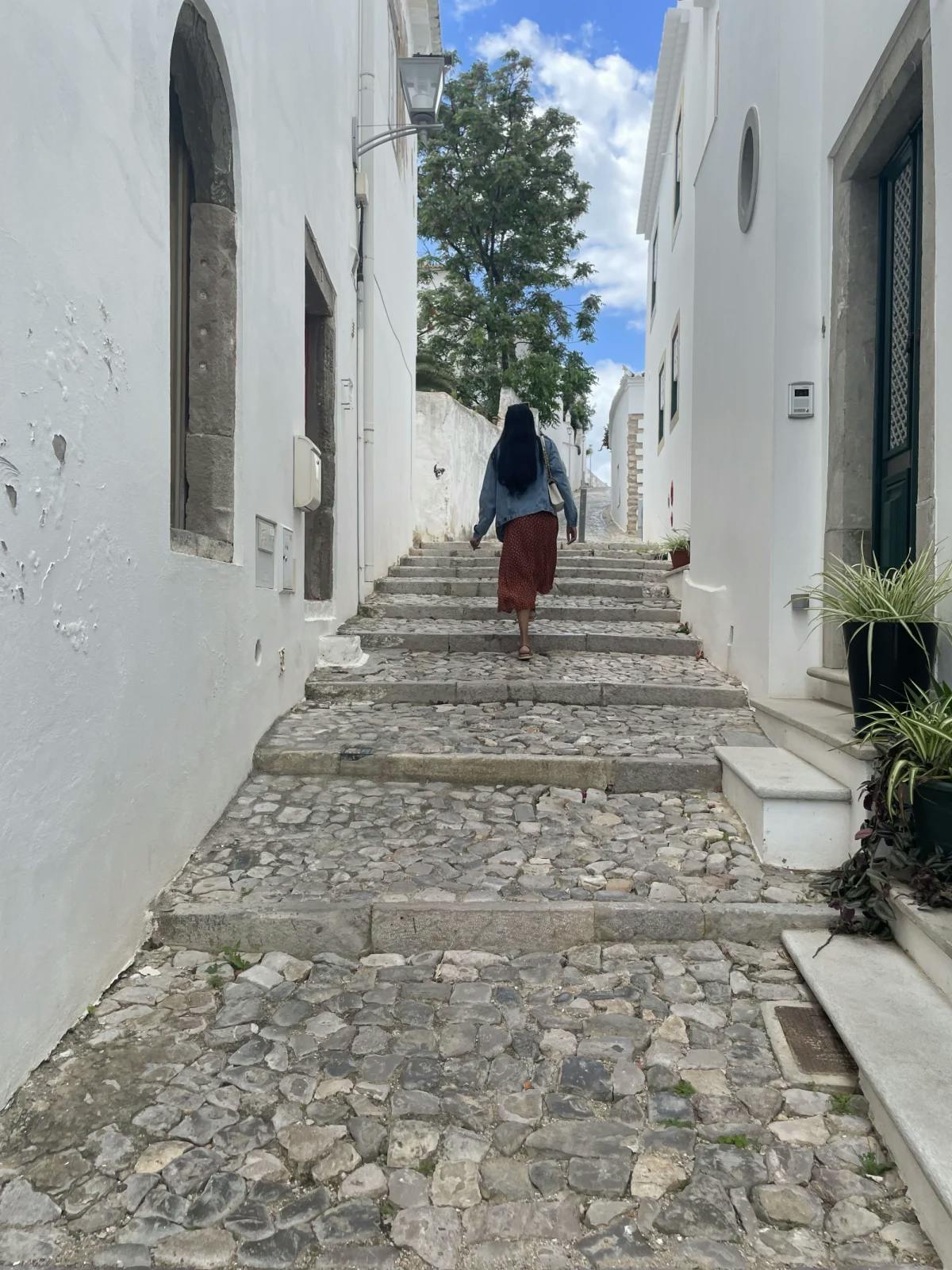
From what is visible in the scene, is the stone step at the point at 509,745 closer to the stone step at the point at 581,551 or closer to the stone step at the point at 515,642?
the stone step at the point at 515,642

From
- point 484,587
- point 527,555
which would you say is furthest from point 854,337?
point 484,587

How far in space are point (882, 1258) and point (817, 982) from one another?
858mm

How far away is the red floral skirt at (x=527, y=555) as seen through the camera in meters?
5.91

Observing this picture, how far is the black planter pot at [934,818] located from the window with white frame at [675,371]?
28.1ft

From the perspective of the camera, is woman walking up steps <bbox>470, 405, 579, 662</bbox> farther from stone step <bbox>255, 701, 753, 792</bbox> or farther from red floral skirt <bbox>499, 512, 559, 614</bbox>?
stone step <bbox>255, 701, 753, 792</bbox>

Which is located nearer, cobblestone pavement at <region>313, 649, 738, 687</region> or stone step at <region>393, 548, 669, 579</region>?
cobblestone pavement at <region>313, 649, 738, 687</region>

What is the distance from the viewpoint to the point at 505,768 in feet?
13.0

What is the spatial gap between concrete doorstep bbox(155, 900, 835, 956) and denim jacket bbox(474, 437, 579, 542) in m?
3.46

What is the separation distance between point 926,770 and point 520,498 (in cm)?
375

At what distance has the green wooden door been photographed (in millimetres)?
3822

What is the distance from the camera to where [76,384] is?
2.19 meters

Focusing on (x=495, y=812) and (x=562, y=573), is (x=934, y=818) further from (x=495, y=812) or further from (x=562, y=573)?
(x=562, y=573)

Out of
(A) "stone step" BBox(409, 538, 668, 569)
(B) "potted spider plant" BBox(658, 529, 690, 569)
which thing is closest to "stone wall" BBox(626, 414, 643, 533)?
(A) "stone step" BBox(409, 538, 668, 569)

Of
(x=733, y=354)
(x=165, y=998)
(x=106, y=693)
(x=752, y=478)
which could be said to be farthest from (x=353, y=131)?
(x=165, y=998)
